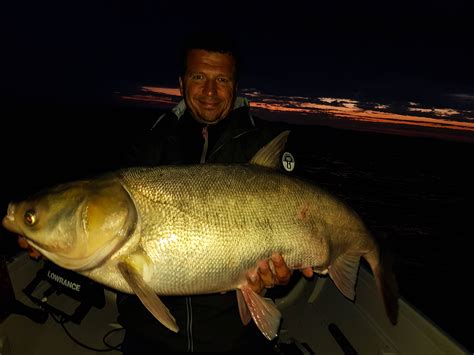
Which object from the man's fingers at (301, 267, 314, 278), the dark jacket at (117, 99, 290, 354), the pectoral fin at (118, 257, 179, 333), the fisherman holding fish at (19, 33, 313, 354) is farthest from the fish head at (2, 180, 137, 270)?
the man's fingers at (301, 267, 314, 278)

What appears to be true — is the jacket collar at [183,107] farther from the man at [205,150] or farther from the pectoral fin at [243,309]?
the pectoral fin at [243,309]

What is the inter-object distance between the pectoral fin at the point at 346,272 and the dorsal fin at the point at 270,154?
0.93m

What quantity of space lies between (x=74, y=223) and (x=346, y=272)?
195 cm

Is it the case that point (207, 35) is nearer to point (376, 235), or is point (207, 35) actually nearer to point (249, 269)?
point (249, 269)

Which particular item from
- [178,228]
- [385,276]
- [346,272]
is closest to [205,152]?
[178,228]

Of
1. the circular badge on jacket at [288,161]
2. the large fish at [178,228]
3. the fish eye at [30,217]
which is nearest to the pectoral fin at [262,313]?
the large fish at [178,228]

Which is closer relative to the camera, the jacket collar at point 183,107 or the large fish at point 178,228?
the large fish at point 178,228

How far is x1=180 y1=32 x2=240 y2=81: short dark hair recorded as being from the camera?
106 inches

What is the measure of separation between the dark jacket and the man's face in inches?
6.1

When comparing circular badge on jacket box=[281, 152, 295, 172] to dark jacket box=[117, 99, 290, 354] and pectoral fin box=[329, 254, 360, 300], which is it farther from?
pectoral fin box=[329, 254, 360, 300]

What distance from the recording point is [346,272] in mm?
2521

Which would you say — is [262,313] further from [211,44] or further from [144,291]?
[211,44]

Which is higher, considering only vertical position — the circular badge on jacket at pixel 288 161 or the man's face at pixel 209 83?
the man's face at pixel 209 83

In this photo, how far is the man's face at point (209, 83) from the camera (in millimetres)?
2699
